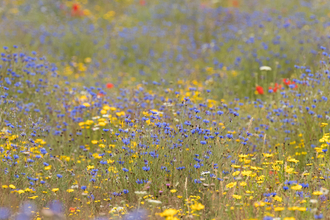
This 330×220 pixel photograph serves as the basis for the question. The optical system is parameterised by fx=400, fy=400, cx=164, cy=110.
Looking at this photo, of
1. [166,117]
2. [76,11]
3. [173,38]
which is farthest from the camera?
[76,11]

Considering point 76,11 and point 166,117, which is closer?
point 166,117

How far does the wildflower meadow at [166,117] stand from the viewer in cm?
320

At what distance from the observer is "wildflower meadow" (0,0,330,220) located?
3197 millimetres

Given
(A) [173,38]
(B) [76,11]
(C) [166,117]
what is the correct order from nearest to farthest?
(C) [166,117], (A) [173,38], (B) [76,11]

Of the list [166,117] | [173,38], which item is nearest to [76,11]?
[173,38]

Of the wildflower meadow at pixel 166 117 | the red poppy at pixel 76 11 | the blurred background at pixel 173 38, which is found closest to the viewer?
the wildflower meadow at pixel 166 117

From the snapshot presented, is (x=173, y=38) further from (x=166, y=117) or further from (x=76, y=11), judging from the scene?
(x=166, y=117)

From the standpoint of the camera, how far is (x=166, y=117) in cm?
437

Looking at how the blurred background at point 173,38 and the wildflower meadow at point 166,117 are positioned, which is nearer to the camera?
the wildflower meadow at point 166,117

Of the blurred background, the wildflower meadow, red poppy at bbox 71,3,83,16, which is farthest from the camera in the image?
red poppy at bbox 71,3,83,16

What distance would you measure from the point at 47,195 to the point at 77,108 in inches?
69.5

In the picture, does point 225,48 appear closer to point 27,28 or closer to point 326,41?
point 326,41

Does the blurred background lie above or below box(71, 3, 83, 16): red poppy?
below

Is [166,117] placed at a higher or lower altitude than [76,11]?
lower
